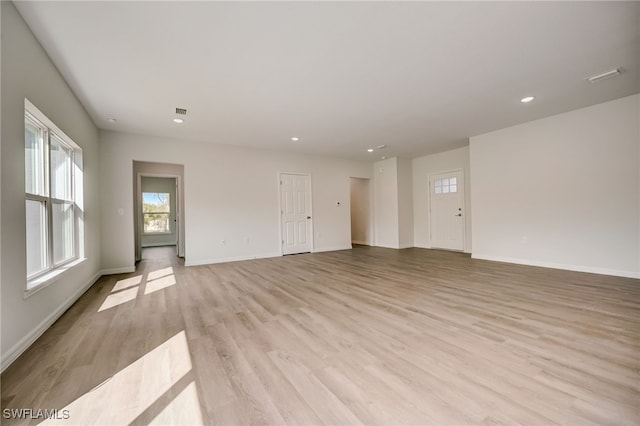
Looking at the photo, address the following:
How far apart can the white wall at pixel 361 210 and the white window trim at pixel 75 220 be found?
6.79m

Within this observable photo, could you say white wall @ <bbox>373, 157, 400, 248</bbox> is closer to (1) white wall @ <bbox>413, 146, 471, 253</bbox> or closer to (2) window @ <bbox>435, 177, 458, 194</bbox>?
(1) white wall @ <bbox>413, 146, 471, 253</bbox>

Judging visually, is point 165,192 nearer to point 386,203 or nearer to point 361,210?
point 361,210

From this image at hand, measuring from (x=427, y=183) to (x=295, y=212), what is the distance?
3.84 meters

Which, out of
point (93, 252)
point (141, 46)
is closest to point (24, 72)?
point (141, 46)

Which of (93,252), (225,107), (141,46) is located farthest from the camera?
(93,252)

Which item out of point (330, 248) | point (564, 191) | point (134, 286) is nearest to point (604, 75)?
point (564, 191)

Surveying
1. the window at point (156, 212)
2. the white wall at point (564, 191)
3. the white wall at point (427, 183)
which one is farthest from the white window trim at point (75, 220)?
the white wall at point (427, 183)

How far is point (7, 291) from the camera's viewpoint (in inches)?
71.0

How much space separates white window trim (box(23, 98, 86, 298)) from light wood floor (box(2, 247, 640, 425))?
462 mm

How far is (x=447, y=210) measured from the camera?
6.88 m

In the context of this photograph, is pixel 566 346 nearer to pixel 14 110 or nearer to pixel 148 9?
pixel 148 9

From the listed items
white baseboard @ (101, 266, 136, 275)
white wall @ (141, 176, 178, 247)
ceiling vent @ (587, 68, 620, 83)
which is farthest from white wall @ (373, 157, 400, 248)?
white wall @ (141, 176, 178, 247)

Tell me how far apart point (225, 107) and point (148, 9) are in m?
1.82

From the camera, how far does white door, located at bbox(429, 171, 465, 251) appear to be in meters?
6.59
